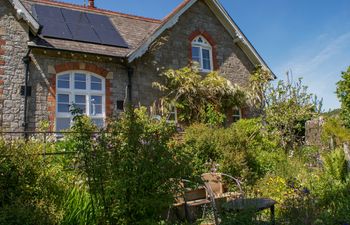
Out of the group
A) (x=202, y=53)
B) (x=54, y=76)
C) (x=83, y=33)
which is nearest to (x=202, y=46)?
(x=202, y=53)

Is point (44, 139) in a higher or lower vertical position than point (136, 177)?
higher

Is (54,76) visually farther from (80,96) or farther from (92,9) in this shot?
(92,9)

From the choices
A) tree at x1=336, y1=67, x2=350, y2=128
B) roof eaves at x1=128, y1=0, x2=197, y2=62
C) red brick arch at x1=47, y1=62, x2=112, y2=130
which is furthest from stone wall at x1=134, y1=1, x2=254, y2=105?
tree at x1=336, y1=67, x2=350, y2=128

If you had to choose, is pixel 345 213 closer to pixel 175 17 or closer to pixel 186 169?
pixel 186 169

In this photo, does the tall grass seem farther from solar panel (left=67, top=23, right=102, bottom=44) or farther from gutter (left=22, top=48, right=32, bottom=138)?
solar panel (left=67, top=23, right=102, bottom=44)

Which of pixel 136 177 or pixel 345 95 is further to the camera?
pixel 345 95

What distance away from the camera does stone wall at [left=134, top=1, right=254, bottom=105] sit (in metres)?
12.3

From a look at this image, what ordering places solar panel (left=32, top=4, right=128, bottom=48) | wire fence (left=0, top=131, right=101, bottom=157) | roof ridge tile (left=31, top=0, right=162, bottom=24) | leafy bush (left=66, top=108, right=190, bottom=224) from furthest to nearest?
roof ridge tile (left=31, top=0, right=162, bottom=24)
solar panel (left=32, top=4, right=128, bottom=48)
wire fence (left=0, top=131, right=101, bottom=157)
leafy bush (left=66, top=108, right=190, bottom=224)

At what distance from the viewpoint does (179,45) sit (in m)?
13.7

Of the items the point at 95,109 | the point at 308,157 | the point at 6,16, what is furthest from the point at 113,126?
the point at 308,157

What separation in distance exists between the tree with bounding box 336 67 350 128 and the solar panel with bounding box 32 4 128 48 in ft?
27.1

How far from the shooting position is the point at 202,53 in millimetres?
14484

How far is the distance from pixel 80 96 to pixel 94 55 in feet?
4.92

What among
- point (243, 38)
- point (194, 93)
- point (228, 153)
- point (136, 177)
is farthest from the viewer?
point (243, 38)
